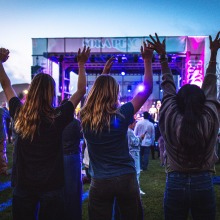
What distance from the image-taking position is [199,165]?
7.63 ft

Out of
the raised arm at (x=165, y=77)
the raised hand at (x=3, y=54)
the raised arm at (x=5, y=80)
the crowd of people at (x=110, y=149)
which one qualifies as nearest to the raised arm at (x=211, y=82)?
the crowd of people at (x=110, y=149)

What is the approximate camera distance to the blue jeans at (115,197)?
8.08ft

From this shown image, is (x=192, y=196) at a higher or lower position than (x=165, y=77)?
lower

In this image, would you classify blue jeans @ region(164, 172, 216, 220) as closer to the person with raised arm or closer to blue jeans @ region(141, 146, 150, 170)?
the person with raised arm

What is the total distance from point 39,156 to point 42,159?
0.10 feet

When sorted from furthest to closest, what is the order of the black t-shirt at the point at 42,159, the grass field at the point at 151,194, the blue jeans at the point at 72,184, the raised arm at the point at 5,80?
the grass field at the point at 151,194
the blue jeans at the point at 72,184
the raised arm at the point at 5,80
the black t-shirt at the point at 42,159

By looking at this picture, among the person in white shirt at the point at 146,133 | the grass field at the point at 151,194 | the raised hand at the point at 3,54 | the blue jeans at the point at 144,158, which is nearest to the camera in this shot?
the raised hand at the point at 3,54

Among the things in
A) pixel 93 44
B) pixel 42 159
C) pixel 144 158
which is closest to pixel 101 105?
pixel 42 159

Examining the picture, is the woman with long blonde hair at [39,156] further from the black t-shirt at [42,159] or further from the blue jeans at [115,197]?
the blue jeans at [115,197]

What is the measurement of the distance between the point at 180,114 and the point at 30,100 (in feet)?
3.80

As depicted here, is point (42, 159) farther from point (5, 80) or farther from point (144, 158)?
point (144, 158)

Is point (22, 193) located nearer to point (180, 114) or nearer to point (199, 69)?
point (180, 114)

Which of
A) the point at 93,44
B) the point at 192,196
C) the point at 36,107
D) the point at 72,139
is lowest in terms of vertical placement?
the point at 192,196

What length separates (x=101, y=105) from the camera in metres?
2.58
